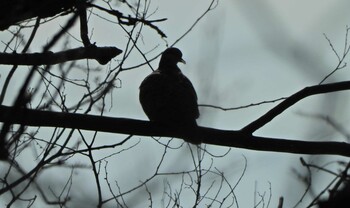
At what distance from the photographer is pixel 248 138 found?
14.2 feet

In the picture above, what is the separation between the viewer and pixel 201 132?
428cm

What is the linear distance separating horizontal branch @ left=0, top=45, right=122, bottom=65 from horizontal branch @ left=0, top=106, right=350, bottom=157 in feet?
1.07

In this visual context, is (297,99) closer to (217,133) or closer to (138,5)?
(217,133)

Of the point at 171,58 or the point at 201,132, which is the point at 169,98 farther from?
the point at 201,132

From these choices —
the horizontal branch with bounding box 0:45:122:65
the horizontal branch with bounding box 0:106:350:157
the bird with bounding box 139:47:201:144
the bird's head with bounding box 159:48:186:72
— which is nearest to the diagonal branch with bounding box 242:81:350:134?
the horizontal branch with bounding box 0:106:350:157

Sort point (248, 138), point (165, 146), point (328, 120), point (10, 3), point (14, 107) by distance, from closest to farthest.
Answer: point (14, 107) < point (328, 120) < point (10, 3) < point (248, 138) < point (165, 146)

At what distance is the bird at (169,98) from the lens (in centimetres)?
633

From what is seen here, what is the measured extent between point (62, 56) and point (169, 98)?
9.35 feet

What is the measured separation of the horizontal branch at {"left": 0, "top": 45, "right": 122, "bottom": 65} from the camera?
3.78m

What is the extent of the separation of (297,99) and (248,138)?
17.1 inches

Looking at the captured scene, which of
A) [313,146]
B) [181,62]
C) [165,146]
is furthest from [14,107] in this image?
[181,62]

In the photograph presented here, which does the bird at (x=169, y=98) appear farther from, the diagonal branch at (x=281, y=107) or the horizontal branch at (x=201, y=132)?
the horizontal branch at (x=201, y=132)

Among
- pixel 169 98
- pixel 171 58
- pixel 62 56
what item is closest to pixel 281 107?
pixel 62 56

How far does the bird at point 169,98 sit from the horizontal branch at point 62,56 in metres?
1.83
